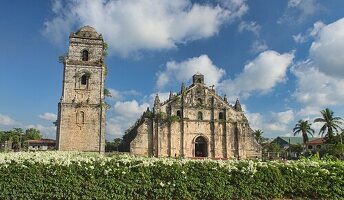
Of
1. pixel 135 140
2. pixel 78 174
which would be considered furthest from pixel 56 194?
pixel 135 140

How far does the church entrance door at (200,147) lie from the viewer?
39.8m

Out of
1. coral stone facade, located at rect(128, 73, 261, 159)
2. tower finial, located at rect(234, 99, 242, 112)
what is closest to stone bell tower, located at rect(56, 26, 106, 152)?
coral stone facade, located at rect(128, 73, 261, 159)

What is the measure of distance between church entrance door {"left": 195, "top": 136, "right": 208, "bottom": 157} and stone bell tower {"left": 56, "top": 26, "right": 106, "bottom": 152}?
486 inches

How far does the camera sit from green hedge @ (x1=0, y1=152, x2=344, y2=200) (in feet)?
28.8

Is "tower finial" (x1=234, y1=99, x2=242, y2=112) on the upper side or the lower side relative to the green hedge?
upper

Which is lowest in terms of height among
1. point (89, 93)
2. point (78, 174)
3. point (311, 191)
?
point (311, 191)

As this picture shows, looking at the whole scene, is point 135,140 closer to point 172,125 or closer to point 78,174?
point 172,125

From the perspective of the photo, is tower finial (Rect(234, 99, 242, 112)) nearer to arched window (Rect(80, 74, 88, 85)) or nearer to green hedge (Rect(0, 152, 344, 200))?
→ arched window (Rect(80, 74, 88, 85))

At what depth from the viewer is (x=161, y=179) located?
9492mm

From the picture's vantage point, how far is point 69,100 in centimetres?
3294

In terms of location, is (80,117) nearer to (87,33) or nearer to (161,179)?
(87,33)

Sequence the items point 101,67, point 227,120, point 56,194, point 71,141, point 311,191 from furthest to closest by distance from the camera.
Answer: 1. point 227,120
2. point 101,67
3. point 71,141
4. point 311,191
5. point 56,194

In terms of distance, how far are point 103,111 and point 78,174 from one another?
24.3m

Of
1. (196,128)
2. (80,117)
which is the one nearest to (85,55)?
(80,117)
